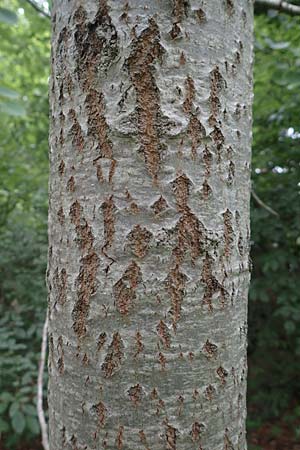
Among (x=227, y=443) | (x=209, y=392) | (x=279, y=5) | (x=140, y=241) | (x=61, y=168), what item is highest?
(x=279, y=5)

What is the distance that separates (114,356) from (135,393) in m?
0.07

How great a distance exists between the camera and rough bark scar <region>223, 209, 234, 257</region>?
0.70 meters

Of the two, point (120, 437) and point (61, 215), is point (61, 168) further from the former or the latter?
point (120, 437)

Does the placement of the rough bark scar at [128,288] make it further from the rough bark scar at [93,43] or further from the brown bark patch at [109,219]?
the rough bark scar at [93,43]

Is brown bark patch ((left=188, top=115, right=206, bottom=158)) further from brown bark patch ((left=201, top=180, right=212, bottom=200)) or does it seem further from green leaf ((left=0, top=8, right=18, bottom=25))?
green leaf ((left=0, top=8, right=18, bottom=25))

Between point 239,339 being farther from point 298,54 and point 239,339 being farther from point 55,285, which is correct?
point 298,54

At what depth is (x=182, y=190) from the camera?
658 mm

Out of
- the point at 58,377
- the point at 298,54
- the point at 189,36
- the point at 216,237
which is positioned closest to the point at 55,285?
the point at 58,377

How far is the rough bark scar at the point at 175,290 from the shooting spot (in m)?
0.65

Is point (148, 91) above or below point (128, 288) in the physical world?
above

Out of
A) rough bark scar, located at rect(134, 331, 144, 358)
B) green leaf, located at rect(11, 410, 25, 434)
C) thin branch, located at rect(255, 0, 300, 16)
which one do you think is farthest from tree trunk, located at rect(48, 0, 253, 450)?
green leaf, located at rect(11, 410, 25, 434)

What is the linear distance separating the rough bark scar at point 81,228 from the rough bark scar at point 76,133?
0.10m

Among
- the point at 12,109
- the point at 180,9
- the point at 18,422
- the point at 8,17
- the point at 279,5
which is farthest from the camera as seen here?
the point at 18,422

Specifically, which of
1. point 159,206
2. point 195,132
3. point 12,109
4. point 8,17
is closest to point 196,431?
point 159,206
